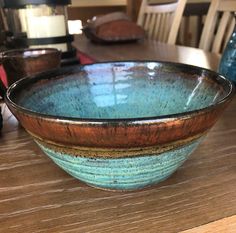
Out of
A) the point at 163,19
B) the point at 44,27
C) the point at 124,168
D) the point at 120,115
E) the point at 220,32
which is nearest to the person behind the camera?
the point at 124,168

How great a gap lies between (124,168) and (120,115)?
0.24 meters

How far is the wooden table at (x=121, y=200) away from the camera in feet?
1.11

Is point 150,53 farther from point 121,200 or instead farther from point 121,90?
point 121,200

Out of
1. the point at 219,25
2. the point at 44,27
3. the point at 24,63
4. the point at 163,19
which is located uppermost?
the point at 24,63

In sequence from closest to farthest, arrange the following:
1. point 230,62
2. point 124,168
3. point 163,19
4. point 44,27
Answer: point 124,168 → point 230,62 → point 44,27 → point 163,19

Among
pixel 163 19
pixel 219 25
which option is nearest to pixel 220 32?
pixel 219 25

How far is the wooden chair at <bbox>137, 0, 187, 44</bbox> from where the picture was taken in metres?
1.75

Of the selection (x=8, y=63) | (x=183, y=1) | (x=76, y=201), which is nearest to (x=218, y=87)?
(x=76, y=201)

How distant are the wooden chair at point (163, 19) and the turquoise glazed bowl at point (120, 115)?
4.25 ft

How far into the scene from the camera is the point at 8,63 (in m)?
0.60

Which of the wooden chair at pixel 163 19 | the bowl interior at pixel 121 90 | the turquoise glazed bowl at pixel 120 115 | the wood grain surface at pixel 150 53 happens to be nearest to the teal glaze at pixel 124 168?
the turquoise glazed bowl at pixel 120 115

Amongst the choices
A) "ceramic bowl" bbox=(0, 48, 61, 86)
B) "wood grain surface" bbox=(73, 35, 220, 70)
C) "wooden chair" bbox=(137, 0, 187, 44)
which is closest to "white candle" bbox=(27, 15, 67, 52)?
"wood grain surface" bbox=(73, 35, 220, 70)

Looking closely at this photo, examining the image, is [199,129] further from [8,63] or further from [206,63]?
[206,63]

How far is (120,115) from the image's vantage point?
57 centimetres
